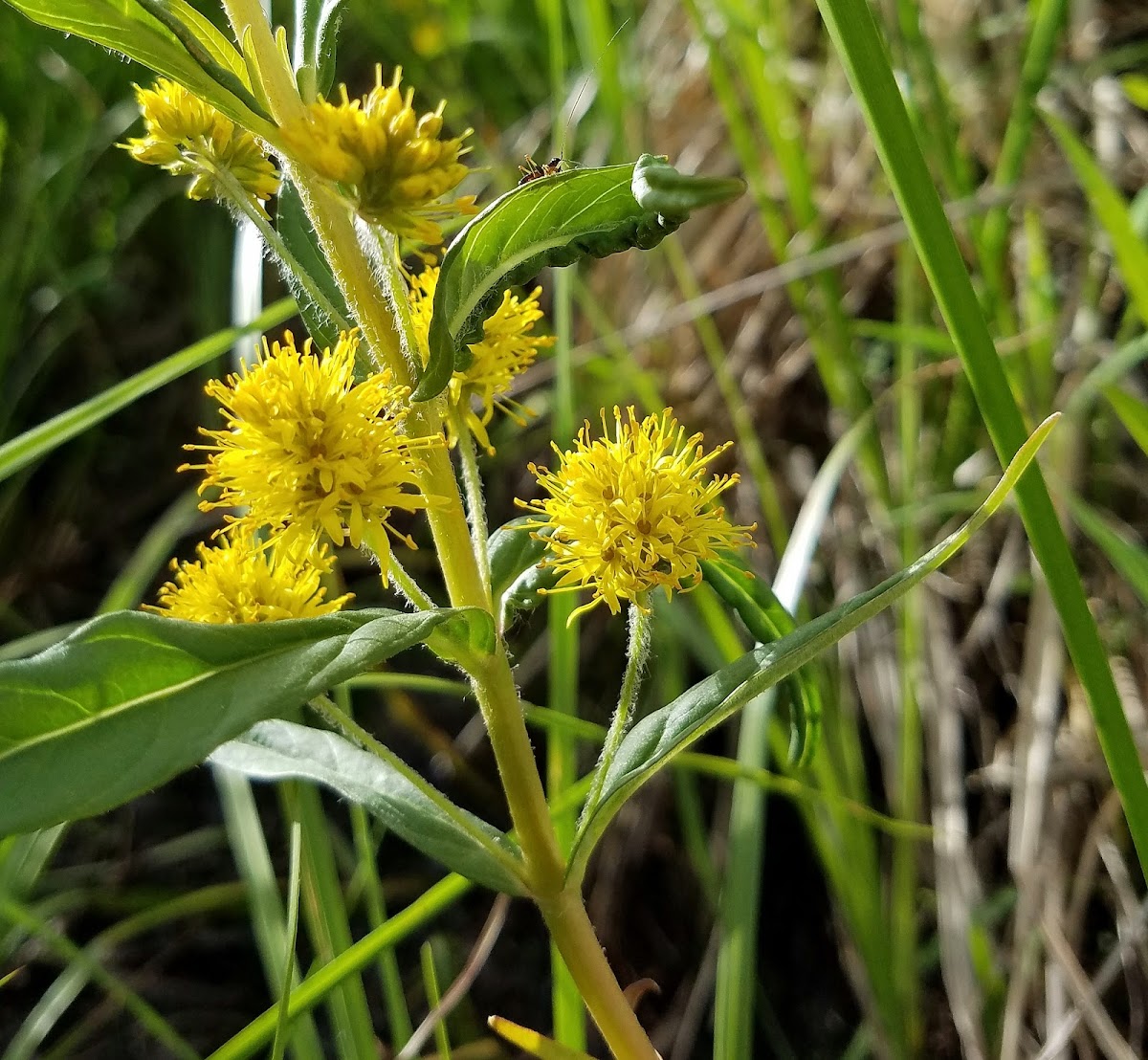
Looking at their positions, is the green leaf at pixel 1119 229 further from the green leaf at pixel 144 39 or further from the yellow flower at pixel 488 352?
the green leaf at pixel 144 39

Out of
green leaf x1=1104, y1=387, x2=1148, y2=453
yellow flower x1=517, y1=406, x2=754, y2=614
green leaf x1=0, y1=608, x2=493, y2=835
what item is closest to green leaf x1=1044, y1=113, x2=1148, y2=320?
green leaf x1=1104, y1=387, x2=1148, y2=453

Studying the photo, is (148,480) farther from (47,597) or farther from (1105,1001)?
(1105,1001)

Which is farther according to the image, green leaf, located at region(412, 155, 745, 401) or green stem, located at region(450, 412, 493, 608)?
green stem, located at region(450, 412, 493, 608)

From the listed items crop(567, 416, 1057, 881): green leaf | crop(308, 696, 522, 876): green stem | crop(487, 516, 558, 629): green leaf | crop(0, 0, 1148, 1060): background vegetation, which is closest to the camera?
crop(567, 416, 1057, 881): green leaf

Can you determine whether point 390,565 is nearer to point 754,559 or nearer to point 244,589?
point 244,589

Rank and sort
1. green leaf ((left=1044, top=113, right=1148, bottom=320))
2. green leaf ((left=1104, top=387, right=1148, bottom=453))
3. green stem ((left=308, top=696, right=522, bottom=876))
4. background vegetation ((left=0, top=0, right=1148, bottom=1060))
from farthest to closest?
background vegetation ((left=0, top=0, right=1148, bottom=1060)) < green leaf ((left=1044, top=113, right=1148, bottom=320)) < green leaf ((left=1104, top=387, right=1148, bottom=453)) < green stem ((left=308, top=696, right=522, bottom=876))

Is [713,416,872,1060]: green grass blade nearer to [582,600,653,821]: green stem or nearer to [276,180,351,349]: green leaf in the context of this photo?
[582,600,653,821]: green stem

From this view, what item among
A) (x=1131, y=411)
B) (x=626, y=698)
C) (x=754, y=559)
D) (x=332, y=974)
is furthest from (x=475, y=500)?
(x=754, y=559)
